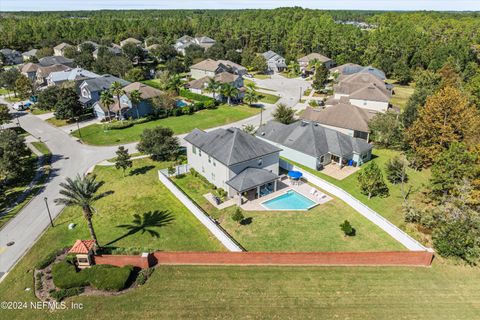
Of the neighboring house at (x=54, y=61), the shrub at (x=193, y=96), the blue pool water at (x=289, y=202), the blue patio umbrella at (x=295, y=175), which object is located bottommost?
the blue pool water at (x=289, y=202)

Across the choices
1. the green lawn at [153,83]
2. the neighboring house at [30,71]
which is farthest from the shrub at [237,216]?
the neighboring house at [30,71]

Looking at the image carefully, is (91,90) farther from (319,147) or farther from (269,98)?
(319,147)

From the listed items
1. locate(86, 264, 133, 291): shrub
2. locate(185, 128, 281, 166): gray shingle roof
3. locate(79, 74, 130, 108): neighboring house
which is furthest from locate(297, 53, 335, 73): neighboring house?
locate(86, 264, 133, 291): shrub

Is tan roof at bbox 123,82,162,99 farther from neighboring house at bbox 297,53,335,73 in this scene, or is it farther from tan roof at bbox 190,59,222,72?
neighboring house at bbox 297,53,335,73

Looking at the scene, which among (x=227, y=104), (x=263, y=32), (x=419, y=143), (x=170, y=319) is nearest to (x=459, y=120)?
(x=419, y=143)

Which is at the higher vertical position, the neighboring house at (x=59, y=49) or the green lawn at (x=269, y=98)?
the neighboring house at (x=59, y=49)

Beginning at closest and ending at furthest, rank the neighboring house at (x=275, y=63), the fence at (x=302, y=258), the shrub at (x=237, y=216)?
the fence at (x=302, y=258) → the shrub at (x=237, y=216) → the neighboring house at (x=275, y=63)

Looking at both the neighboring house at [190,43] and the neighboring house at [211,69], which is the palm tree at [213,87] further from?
the neighboring house at [190,43]
